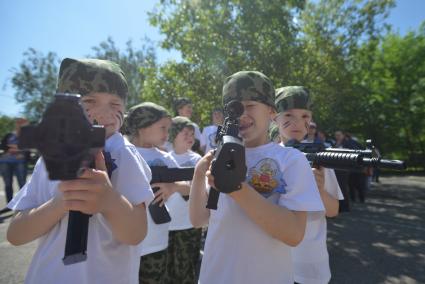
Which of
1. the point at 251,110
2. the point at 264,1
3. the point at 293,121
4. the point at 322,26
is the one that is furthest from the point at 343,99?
the point at 251,110

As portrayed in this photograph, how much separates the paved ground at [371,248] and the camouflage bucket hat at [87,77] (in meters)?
3.82

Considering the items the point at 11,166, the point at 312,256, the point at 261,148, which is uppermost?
the point at 261,148

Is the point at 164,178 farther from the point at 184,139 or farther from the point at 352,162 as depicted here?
the point at 352,162

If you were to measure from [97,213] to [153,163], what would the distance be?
1.79m

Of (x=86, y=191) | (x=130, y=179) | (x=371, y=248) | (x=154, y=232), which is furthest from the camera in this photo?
(x=371, y=248)

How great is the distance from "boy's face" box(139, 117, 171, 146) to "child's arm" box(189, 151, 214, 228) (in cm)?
158

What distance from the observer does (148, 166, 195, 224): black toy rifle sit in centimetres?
295

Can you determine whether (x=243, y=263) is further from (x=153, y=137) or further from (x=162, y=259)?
(x=153, y=137)

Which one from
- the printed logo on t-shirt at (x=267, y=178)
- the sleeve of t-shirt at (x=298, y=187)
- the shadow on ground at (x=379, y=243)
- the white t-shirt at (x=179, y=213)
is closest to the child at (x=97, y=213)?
the printed logo on t-shirt at (x=267, y=178)

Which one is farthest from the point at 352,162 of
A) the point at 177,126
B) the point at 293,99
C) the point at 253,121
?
the point at 177,126

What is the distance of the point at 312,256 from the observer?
2363 millimetres

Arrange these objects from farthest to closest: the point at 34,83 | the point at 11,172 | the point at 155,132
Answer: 1. the point at 34,83
2. the point at 11,172
3. the point at 155,132

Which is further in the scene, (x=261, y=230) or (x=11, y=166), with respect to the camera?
(x=11, y=166)

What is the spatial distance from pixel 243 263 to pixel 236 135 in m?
0.74
